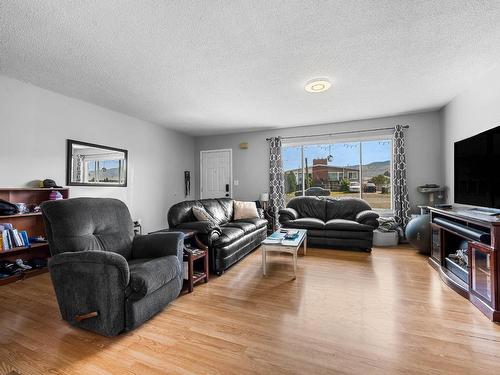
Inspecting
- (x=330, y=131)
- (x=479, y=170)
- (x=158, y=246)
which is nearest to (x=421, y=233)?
(x=479, y=170)

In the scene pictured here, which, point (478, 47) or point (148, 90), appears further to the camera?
point (148, 90)

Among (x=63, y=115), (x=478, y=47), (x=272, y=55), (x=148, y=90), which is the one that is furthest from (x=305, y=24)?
(x=63, y=115)

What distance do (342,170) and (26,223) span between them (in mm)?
5621

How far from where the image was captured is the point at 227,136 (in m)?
6.22

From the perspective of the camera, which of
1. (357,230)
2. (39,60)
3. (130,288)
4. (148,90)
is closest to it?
(130,288)

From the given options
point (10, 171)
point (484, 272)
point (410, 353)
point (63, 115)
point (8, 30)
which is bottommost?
point (410, 353)

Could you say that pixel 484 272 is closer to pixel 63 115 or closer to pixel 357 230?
pixel 357 230

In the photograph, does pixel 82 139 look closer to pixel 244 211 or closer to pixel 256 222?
pixel 244 211

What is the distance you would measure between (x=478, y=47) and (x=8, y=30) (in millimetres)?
4478

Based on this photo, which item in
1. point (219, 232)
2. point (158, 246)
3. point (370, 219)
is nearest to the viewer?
point (158, 246)

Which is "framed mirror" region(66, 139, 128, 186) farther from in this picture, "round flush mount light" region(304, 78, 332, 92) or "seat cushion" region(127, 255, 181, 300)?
"round flush mount light" region(304, 78, 332, 92)

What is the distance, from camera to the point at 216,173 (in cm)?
632

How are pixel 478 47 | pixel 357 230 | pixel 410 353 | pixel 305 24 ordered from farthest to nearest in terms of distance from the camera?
pixel 357 230 → pixel 478 47 → pixel 305 24 → pixel 410 353

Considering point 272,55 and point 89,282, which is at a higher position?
point 272,55
